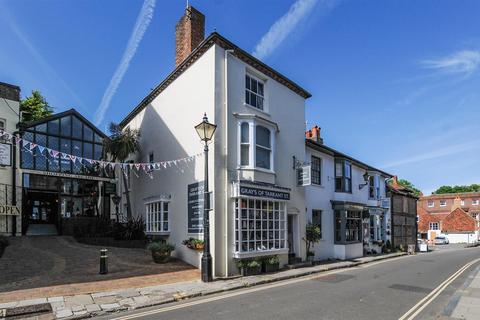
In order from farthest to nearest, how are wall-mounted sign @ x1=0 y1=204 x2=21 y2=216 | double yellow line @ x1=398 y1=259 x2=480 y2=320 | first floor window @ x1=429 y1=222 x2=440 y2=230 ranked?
first floor window @ x1=429 y1=222 x2=440 y2=230, wall-mounted sign @ x1=0 y1=204 x2=21 y2=216, double yellow line @ x1=398 y1=259 x2=480 y2=320

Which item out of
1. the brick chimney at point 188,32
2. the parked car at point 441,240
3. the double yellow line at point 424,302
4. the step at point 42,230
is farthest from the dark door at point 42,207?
the parked car at point 441,240

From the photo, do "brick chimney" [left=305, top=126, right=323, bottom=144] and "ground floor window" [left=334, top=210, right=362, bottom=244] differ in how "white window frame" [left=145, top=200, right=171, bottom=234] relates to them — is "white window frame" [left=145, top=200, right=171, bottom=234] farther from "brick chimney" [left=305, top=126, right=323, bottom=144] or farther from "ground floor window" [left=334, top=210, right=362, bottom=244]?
"brick chimney" [left=305, top=126, right=323, bottom=144]

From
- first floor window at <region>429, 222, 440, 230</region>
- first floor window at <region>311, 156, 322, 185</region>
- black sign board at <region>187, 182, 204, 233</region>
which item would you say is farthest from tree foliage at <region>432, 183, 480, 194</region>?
black sign board at <region>187, 182, 204, 233</region>

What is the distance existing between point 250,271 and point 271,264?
1.31 meters

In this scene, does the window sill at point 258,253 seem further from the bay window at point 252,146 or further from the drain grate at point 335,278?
the bay window at point 252,146

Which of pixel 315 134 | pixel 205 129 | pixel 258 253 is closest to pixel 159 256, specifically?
pixel 258 253

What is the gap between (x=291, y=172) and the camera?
17.7 metres

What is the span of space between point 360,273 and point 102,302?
35.2 feet

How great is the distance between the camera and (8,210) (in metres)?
18.7

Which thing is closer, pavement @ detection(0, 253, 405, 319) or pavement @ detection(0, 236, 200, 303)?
pavement @ detection(0, 253, 405, 319)

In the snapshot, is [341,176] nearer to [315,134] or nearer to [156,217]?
[315,134]

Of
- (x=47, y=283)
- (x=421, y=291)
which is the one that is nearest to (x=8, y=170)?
(x=47, y=283)

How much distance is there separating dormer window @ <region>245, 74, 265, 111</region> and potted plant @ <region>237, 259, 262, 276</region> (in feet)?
21.5

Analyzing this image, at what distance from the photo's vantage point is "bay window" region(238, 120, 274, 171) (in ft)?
49.3
